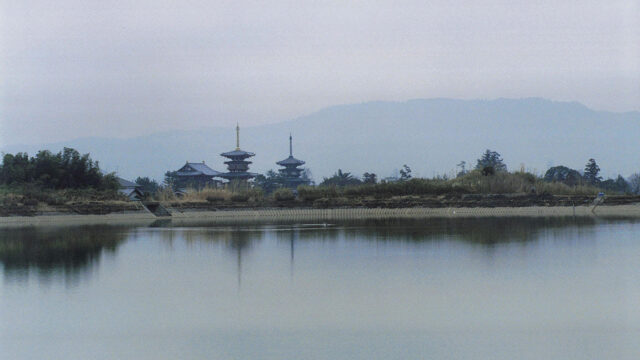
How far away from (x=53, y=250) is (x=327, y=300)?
29.6 feet

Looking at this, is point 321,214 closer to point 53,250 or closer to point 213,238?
point 213,238

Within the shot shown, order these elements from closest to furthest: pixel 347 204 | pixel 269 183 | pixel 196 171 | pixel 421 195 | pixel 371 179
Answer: pixel 347 204 < pixel 421 195 < pixel 371 179 < pixel 196 171 < pixel 269 183

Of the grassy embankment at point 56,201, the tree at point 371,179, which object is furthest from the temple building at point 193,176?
the grassy embankment at point 56,201

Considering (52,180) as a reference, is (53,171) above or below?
above

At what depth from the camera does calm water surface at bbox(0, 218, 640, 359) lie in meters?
7.64

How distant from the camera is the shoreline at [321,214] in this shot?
3158 centimetres

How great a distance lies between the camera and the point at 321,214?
116 feet

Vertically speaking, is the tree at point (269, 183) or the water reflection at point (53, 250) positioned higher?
the tree at point (269, 183)

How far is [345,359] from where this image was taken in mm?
7121

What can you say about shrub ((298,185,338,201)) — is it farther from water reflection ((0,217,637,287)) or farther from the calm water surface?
the calm water surface

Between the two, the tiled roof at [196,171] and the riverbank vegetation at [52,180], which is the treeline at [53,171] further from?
the tiled roof at [196,171]

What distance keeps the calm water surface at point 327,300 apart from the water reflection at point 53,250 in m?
0.07

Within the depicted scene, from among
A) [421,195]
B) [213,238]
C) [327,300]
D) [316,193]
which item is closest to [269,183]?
[316,193]

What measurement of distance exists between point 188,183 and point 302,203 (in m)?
25.9
